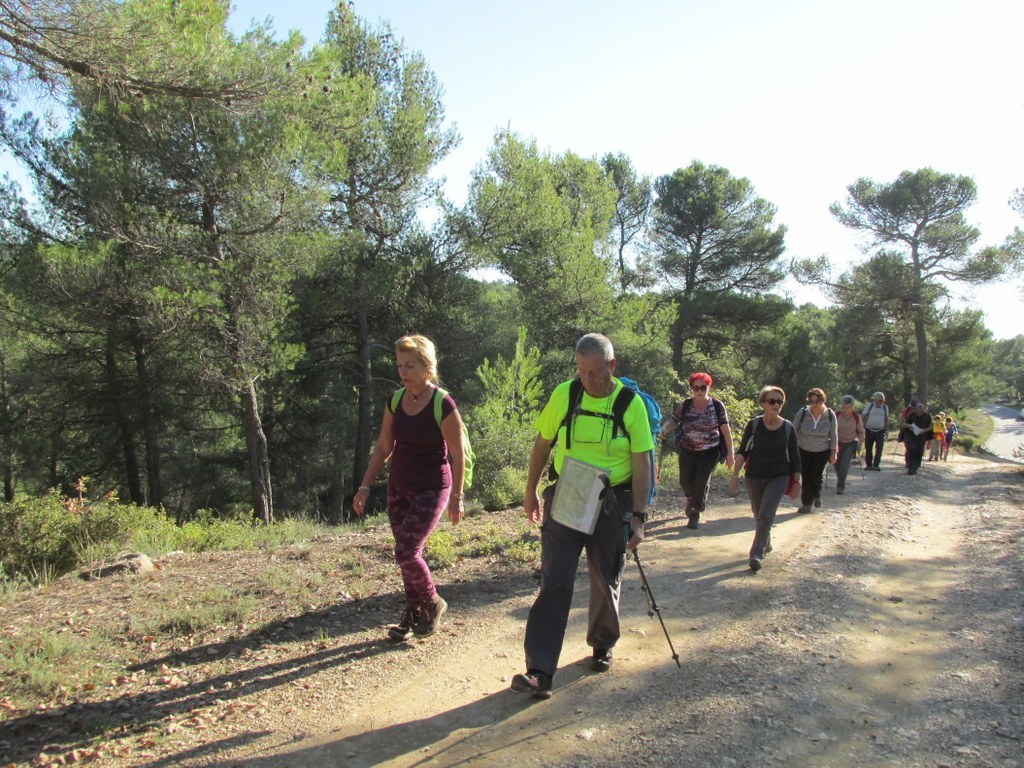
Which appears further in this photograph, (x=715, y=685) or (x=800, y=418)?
(x=800, y=418)

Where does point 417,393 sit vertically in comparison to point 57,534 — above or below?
above

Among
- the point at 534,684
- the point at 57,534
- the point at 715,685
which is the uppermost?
the point at 57,534

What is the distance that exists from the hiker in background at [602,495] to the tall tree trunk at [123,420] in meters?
14.9

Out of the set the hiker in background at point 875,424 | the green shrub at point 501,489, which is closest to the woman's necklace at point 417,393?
the green shrub at point 501,489

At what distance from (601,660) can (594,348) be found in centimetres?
187

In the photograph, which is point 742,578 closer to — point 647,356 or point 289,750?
point 289,750

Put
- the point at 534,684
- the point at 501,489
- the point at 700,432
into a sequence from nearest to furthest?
the point at 534,684 < the point at 700,432 < the point at 501,489

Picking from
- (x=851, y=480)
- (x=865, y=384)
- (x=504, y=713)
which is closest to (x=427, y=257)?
(x=851, y=480)

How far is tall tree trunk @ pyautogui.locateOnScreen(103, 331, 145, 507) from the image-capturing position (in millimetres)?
16312

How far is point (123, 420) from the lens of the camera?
16625 millimetres

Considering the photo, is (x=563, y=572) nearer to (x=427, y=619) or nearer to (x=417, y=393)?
(x=427, y=619)

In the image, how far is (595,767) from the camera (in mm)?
2990

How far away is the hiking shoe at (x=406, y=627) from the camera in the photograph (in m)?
4.41

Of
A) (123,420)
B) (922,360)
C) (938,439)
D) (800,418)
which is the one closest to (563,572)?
(800,418)
